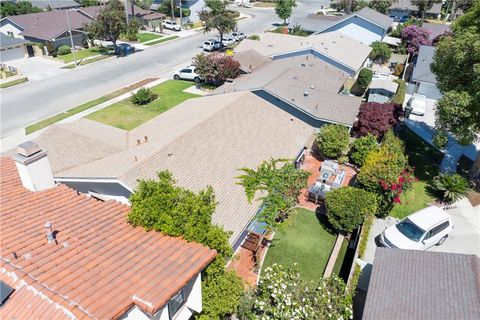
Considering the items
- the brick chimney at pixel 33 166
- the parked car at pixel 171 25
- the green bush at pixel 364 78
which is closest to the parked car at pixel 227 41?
the parked car at pixel 171 25

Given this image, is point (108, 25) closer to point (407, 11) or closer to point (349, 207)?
point (349, 207)

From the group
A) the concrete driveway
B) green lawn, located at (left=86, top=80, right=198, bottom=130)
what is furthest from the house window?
the concrete driveway

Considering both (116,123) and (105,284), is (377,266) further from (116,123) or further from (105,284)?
(116,123)

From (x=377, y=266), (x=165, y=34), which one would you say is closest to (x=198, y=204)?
(x=377, y=266)

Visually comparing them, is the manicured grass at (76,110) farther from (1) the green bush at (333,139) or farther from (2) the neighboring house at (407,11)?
(2) the neighboring house at (407,11)

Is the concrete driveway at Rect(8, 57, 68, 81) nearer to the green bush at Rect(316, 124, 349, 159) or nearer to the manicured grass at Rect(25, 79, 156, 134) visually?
the manicured grass at Rect(25, 79, 156, 134)
